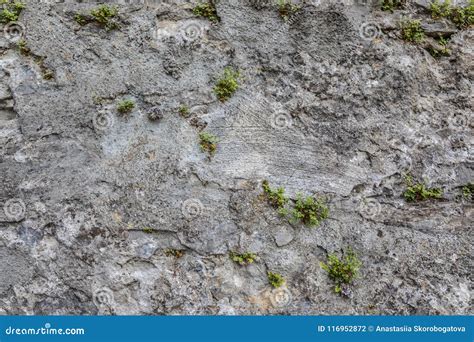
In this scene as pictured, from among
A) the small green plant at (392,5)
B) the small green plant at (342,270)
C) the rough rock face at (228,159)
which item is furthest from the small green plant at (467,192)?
the small green plant at (392,5)

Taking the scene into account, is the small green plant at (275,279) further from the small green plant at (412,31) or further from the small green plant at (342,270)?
the small green plant at (412,31)

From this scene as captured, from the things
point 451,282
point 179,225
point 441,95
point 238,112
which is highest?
point 441,95

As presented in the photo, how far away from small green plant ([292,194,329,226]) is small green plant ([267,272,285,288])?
12.3 inches

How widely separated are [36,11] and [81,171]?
934 mm

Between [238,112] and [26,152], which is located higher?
[238,112]

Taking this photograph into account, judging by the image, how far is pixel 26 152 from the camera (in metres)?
2.69

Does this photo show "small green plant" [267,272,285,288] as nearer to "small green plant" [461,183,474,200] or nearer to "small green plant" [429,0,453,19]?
"small green plant" [461,183,474,200]

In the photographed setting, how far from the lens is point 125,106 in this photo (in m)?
2.71

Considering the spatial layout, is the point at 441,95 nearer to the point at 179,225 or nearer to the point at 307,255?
the point at 307,255

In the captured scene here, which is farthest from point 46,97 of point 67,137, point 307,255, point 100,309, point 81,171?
point 307,255

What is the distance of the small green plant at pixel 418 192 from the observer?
267 cm

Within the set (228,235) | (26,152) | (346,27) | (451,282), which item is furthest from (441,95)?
(26,152)

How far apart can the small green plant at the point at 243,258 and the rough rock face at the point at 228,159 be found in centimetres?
2

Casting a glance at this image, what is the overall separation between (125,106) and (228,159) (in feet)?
2.08
